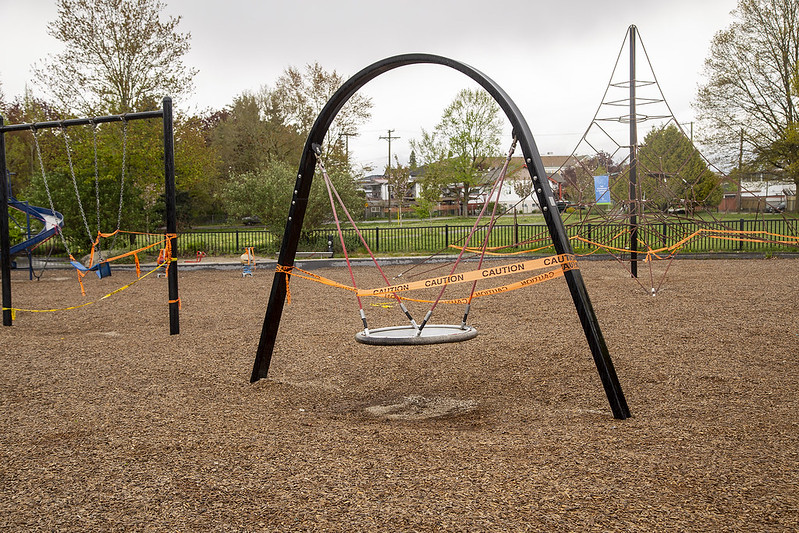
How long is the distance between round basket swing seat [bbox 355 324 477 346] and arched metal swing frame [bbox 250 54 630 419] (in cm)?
94

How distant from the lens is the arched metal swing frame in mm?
4816

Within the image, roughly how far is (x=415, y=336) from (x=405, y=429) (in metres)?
0.89

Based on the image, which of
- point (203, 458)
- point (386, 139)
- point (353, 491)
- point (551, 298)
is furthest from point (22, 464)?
point (386, 139)

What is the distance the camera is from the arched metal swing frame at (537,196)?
4.82m

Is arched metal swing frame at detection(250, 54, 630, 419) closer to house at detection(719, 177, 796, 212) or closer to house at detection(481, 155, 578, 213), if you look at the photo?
house at detection(481, 155, 578, 213)

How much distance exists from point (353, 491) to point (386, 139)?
57821 mm

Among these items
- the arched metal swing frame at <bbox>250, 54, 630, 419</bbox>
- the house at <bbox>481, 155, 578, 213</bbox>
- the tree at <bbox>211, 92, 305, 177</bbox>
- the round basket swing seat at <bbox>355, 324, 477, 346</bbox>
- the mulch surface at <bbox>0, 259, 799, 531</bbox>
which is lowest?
the mulch surface at <bbox>0, 259, 799, 531</bbox>

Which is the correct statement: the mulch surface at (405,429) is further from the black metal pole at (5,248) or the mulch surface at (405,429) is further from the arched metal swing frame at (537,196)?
the black metal pole at (5,248)

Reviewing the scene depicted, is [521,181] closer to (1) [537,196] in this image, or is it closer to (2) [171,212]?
(2) [171,212]

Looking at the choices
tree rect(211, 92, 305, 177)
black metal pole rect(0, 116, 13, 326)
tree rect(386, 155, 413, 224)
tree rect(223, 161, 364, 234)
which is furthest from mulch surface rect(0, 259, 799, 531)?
tree rect(386, 155, 413, 224)

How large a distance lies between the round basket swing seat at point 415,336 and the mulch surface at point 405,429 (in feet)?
1.81

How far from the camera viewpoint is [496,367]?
6.77 metres

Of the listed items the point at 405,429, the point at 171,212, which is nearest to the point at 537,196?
the point at 405,429

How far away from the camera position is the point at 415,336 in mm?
5445
